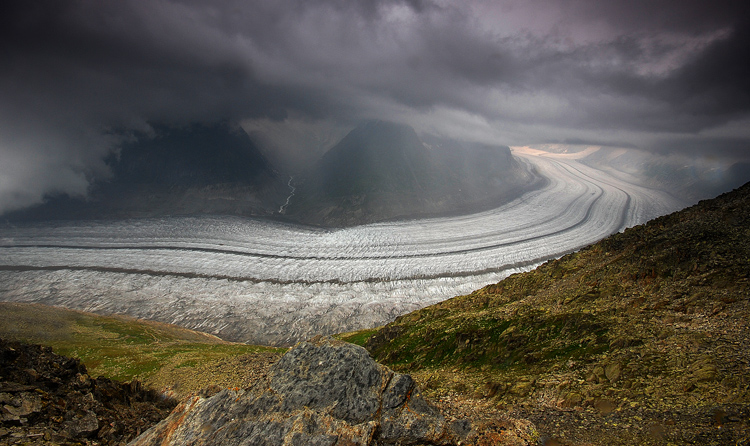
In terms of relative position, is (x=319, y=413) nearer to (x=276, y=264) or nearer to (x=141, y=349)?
(x=141, y=349)

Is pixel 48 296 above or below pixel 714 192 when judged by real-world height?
below

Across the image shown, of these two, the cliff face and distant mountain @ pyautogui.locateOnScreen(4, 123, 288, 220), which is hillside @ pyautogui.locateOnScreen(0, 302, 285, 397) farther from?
distant mountain @ pyautogui.locateOnScreen(4, 123, 288, 220)

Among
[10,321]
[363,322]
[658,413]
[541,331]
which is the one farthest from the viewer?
[363,322]

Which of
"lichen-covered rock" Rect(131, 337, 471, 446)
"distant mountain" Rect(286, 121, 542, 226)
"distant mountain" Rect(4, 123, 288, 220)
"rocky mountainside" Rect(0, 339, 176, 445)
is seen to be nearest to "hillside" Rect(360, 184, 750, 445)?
"lichen-covered rock" Rect(131, 337, 471, 446)

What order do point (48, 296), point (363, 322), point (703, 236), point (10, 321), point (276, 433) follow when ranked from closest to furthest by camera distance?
point (276, 433) → point (703, 236) → point (10, 321) → point (363, 322) → point (48, 296)

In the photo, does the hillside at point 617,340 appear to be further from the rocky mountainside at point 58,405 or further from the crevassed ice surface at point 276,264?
the crevassed ice surface at point 276,264

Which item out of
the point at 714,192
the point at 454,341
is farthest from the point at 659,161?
the point at 454,341

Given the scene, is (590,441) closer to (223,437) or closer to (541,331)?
(541,331)
